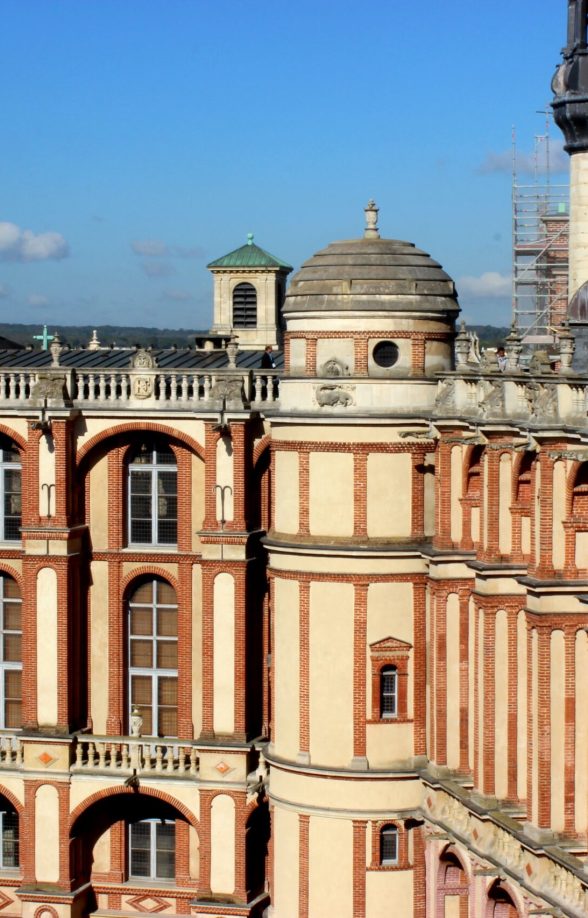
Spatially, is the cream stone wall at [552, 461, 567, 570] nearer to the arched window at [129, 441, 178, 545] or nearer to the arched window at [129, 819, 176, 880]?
the arched window at [129, 441, 178, 545]

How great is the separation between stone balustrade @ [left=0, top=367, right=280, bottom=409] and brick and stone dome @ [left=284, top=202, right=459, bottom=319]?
323 centimetres

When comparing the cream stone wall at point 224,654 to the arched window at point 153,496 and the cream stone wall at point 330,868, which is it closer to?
the arched window at point 153,496

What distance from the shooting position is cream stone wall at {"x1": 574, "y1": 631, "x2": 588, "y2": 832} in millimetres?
35500

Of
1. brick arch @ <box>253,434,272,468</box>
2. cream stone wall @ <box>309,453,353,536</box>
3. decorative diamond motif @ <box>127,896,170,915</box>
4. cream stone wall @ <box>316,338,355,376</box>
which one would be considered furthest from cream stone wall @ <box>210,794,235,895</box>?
cream stone wall @ <box>316,338,355,376</box>

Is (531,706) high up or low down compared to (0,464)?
down

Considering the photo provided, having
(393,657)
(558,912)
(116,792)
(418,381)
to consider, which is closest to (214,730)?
(116,792)

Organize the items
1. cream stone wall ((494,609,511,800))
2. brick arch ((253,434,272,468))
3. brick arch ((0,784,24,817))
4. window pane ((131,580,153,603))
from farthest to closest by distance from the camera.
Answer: window pane ((131,580,153,603)), brick arch ((0,784,24,817)), brick arch ((253,434,272,468)), cream stone wall ((494,609,511,800))

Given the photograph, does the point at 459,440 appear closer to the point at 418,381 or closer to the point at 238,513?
the point at 418,381

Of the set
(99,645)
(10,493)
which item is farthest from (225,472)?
(10,493)

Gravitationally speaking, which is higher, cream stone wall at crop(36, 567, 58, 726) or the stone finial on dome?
the stone finial on dome

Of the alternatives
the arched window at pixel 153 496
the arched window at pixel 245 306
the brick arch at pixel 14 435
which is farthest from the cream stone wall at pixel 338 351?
the arched window at pixel 245 306

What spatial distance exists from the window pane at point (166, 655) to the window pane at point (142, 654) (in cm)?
19

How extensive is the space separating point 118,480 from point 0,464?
3.04m

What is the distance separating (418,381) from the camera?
143 feet
